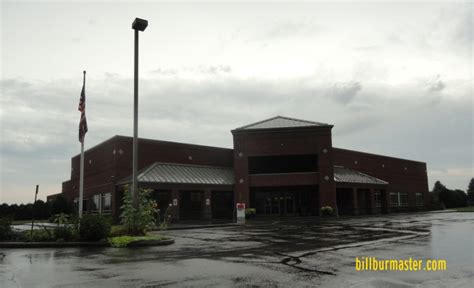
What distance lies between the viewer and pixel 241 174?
44.6 meters

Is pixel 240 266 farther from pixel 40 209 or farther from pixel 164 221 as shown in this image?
pixel 40 209

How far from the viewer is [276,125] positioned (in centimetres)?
4603

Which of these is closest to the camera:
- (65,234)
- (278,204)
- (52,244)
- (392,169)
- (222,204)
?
(52,244)

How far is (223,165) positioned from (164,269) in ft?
130

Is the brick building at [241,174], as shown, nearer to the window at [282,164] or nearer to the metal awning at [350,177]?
the window at [282,164]

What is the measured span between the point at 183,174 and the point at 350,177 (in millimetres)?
20442

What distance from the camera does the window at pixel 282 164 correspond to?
4575 cm

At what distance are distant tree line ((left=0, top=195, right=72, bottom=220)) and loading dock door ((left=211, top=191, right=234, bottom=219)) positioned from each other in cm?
1629

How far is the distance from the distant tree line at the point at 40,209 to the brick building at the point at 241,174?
2.62 m

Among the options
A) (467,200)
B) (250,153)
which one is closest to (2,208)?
(250,153)

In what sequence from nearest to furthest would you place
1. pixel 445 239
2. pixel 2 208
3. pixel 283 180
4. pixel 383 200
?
pixel 445 239
pixel 283 180
pixel 2 208
pixel 383 200

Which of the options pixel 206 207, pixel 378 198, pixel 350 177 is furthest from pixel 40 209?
pixel 378 198

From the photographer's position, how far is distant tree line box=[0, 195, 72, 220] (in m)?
45.6

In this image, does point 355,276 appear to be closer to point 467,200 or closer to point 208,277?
point 208,277
